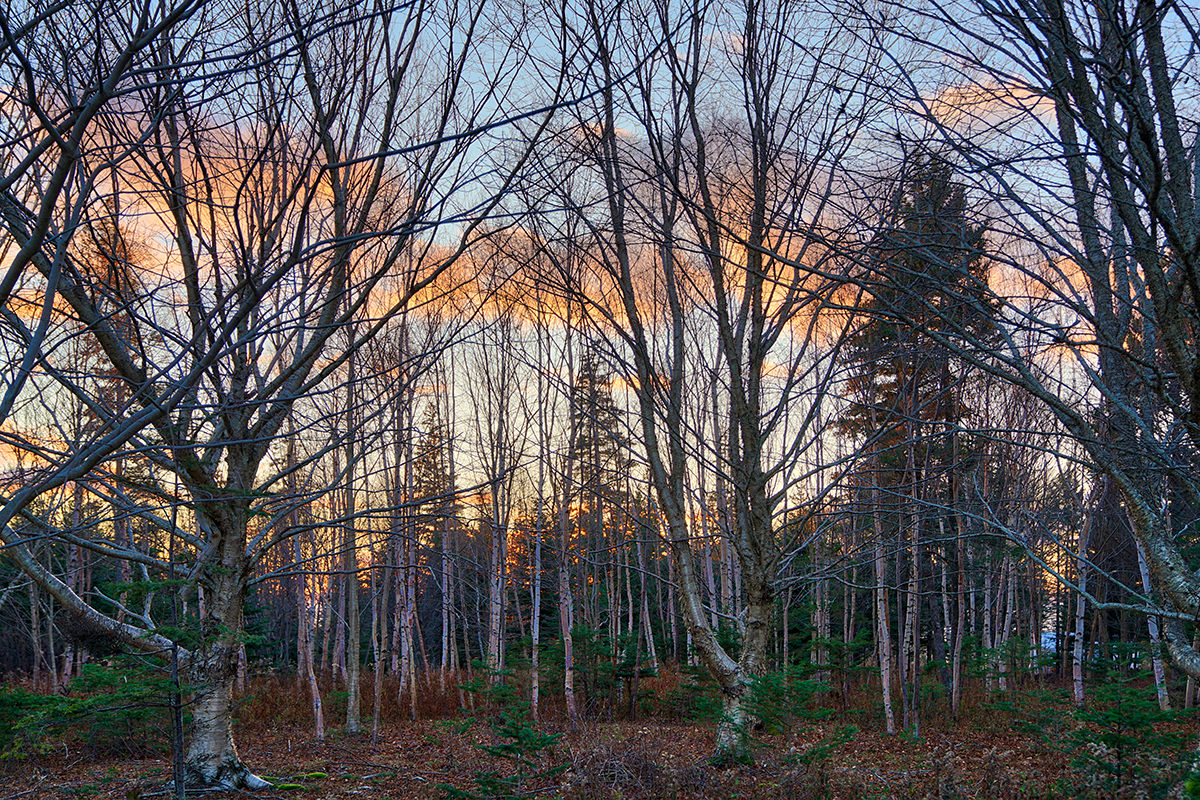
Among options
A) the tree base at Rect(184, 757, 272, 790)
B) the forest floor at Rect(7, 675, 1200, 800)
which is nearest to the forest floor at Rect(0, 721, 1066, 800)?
the forest floor at Rect(7, 675, 1200, 800)

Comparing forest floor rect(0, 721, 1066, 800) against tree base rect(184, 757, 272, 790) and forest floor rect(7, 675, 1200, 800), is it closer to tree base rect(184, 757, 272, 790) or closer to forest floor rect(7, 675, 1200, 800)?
forest floor rect(7, 675, 1200, 800)

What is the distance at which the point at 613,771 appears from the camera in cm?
648

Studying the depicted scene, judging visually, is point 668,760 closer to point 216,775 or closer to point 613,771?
point 613,771

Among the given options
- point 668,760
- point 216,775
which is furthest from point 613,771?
point 216,775

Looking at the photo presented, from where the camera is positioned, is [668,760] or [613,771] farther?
[668,760]

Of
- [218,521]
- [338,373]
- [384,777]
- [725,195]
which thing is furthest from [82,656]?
[725,195]

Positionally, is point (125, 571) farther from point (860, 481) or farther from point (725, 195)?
point (725, 195)

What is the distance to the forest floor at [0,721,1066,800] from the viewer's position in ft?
19.6

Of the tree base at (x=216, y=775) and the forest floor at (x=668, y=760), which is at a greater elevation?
the tree base at (x=216, y=775)

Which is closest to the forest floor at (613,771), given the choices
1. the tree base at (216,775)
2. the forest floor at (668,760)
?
the forest floor at (668,760)

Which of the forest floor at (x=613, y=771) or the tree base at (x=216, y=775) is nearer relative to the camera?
the tree base at (x=216, y=775)

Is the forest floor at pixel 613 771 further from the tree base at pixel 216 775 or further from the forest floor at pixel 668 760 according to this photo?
the tree base at pixel 216 775

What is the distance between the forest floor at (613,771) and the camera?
5.97 meters

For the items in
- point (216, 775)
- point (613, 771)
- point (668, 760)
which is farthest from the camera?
point (668, 760)
